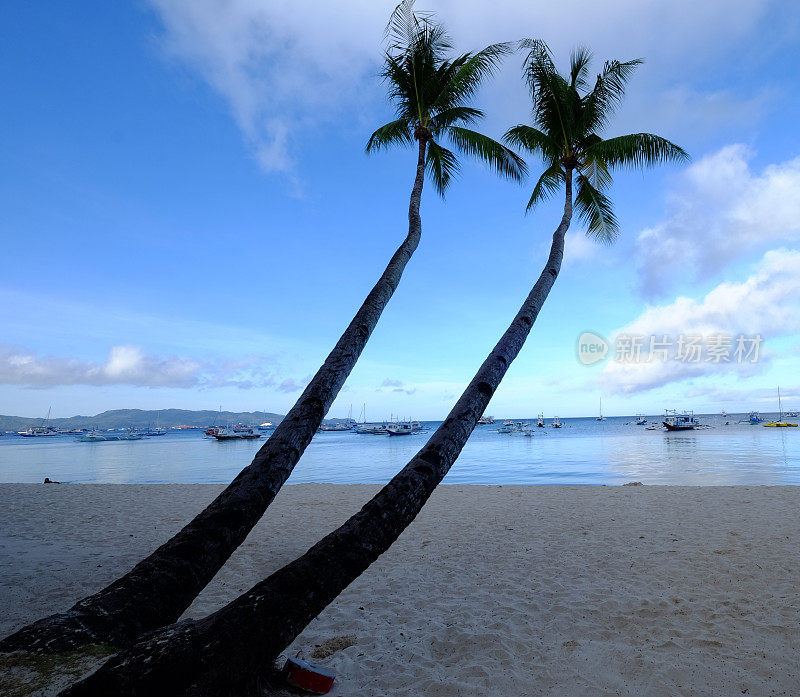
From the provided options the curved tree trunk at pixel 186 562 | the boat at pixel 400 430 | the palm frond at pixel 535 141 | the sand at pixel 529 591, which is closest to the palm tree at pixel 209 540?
the curved tree trunk at pixel 186 562

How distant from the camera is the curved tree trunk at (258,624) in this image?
254cm

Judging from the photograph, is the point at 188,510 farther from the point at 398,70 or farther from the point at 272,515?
the point at 398,70

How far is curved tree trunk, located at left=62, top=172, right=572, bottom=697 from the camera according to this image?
8.35 ft

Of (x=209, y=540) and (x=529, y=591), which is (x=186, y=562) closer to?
(x=209, y=540)

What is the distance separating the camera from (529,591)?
5949 millimetres

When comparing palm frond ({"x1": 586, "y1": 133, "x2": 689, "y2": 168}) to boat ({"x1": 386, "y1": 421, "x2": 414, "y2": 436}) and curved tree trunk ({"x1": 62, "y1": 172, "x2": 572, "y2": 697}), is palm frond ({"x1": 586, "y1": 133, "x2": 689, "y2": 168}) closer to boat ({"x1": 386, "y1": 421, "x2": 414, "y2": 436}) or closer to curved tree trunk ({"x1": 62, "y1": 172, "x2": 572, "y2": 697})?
curved tree trunk ({"x1": 62, "y1": 172, "x2": 572, "y2": 697})

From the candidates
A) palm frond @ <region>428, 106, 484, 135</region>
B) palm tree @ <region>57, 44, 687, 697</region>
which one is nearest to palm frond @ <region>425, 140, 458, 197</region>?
palm frond @ <region>428, 106, 484, 135</region>

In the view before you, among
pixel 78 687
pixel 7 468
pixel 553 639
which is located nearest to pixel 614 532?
pixel 553 639

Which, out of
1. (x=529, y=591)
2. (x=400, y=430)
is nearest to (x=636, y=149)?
(x=529, y=591)

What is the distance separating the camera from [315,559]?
3.13 metres

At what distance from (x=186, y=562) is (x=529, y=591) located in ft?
14.0

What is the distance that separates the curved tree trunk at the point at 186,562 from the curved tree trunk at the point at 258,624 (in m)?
0.70

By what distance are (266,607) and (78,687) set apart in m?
1.03

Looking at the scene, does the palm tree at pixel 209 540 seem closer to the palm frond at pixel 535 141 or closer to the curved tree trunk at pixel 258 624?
the curved tree trunk at pixel 258 624
